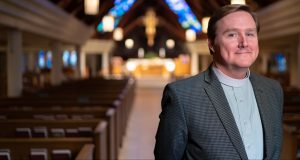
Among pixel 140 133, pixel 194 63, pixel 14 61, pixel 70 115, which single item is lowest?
pixel 140 133

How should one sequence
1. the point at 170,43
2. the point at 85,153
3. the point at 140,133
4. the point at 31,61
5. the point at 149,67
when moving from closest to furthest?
the point at 85,153 < the point at 140,133 < the point at 31,61 < the point at 149,67 < the point at 170,43

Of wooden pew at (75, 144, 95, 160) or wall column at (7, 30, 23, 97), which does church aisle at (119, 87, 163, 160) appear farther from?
wooden pew at (75, 144, 95, 160)

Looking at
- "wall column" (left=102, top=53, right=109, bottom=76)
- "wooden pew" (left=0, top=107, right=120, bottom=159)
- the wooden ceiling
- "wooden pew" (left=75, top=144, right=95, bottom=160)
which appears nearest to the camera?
"wooden pew" (left=75, top=144, right=95, bottom=160)

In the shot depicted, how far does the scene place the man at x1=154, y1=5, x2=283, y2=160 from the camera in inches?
53.2

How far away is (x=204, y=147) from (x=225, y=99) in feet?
0.52

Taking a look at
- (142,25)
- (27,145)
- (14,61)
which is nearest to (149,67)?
(142,25)

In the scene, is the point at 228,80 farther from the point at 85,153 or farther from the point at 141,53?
the point at 141,53

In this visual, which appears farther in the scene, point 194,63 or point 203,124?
point 194,63

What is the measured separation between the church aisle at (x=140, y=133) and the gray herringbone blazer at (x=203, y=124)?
4.66m

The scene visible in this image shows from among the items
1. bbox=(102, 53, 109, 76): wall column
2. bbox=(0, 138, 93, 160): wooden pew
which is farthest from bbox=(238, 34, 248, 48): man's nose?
bbox=(102, 53, 109, 76): wall column

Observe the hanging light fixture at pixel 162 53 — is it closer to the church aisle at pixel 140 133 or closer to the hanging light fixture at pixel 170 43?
the hanging light fixture at pixel 170 43

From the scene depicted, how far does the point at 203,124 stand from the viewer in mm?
1376

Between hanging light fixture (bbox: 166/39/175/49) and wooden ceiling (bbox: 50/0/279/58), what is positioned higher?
wooden ceiling (bbox: 50/0/279/58)

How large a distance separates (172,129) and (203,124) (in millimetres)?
97
